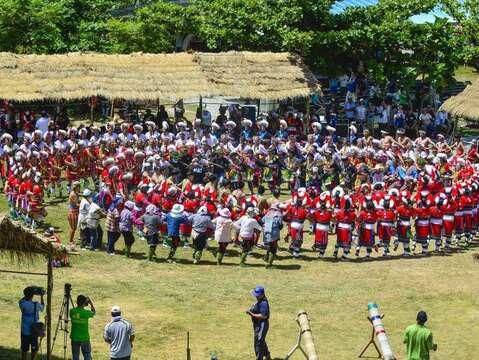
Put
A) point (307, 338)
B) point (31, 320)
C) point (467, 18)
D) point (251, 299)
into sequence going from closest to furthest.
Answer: point (307, 338) → point (31, 320) → point (251, 299) → point (467, 18)

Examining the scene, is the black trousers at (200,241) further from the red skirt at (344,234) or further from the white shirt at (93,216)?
the red skirt at (344,234)

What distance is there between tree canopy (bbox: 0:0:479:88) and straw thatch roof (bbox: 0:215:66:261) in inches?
912

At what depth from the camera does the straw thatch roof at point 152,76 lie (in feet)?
112

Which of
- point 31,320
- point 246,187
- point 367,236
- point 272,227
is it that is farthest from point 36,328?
point 246,187

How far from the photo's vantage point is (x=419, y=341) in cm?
1681

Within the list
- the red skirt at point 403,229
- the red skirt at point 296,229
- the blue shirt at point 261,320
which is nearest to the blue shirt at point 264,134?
the red skirt at point 296,229

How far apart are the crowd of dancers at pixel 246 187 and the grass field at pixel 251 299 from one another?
717 mm

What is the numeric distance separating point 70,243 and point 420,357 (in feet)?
39.0

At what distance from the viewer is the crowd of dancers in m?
25.7

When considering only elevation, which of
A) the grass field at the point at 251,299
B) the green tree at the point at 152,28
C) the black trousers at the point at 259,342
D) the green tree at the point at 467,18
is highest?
the green tree at the point at 467,18

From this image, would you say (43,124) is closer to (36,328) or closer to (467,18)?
(36,328)

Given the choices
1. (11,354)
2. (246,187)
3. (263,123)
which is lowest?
Result: (11,354)

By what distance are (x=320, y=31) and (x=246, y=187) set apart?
9.98m

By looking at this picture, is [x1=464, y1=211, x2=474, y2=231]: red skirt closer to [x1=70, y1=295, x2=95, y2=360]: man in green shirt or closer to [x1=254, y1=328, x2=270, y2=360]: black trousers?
[x1=254, y1=328, x2=270, y2=360]: black trousers
